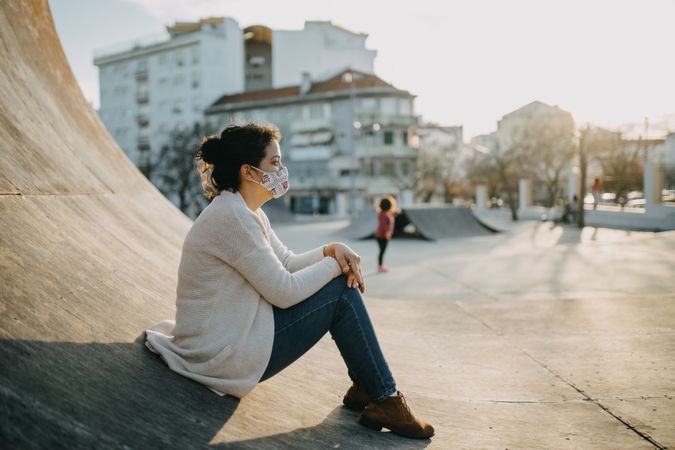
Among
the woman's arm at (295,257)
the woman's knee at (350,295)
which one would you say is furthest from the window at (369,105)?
the woman's knee at (350,295)

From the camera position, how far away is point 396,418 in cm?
250

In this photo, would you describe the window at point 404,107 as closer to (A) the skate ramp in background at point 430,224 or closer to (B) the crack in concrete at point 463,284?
(A) the skate ramp in background at point 430,224

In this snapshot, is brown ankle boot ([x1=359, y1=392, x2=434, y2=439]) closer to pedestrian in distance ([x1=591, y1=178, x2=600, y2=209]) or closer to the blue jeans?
the blue jeans

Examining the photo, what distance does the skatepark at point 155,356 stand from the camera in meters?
2.00

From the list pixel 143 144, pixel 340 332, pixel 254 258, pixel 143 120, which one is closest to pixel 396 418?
pixel 340 332

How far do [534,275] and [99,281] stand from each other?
7941 millimetres

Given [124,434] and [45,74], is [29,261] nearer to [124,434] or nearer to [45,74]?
[124,434]

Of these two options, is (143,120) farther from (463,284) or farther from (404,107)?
(463,284)

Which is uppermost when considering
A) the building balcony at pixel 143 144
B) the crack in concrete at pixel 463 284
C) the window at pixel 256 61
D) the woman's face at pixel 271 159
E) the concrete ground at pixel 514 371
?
the window at pixel 256 61

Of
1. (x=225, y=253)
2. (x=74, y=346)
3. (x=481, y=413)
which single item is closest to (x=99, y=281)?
(x=74, y=346)

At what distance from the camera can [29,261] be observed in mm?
2457

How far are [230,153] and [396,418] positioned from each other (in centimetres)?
151

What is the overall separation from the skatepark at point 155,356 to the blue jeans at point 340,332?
0.85 ft

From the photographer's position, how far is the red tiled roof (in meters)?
52.5
